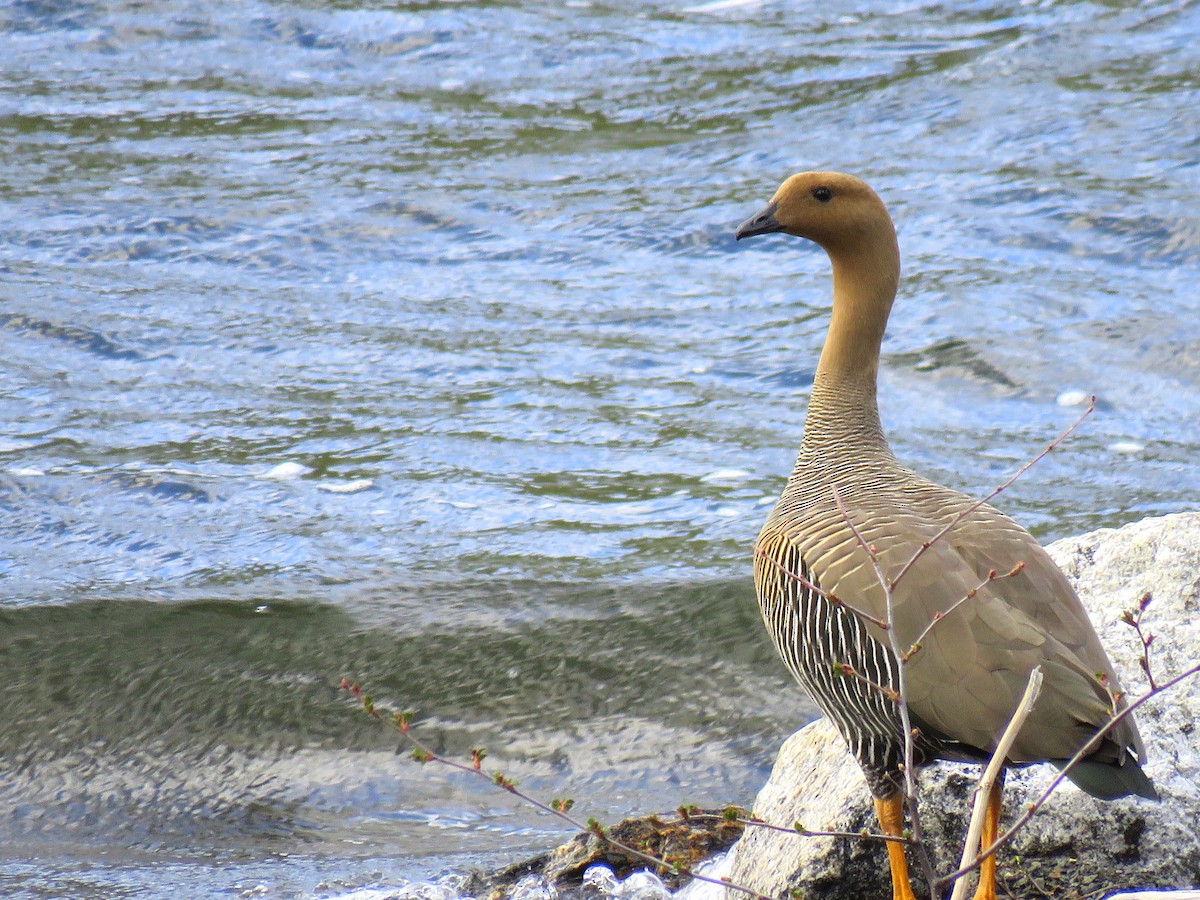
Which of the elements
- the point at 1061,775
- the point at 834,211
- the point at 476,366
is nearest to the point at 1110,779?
the point at 1061,775

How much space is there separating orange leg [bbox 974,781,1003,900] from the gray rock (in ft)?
0.85

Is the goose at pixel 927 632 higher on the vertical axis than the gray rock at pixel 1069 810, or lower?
higher

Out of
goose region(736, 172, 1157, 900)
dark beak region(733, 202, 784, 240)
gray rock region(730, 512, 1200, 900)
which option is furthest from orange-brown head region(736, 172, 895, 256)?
gray rock region(730, 512, 1200, 900)

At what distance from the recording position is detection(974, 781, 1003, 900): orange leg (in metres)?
3.67

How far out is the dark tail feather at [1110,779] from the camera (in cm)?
332

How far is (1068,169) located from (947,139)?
3.77 ft

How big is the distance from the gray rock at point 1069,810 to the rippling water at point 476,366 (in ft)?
4.51

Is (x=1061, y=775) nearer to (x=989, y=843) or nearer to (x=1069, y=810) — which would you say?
(x=989, y=843)

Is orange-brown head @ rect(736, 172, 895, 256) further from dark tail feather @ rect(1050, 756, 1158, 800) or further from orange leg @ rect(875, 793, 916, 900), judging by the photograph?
dark tail feather @ rect(1050, 756, 1158, 800)

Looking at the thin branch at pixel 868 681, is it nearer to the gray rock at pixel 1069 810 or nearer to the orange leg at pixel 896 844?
the orange leg at pixel 896 844

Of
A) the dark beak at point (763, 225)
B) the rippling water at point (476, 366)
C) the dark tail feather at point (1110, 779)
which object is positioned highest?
the dark beak at point (763, 225)

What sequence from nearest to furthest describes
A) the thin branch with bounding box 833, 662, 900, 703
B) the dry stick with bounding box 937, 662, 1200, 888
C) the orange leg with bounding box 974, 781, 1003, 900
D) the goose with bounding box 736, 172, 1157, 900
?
1. the dry stick with bounding box 937, 662, 1200, 888
2. the thin branch with bounding box 833, 662, 900, 703
3. the goose with bounding box 736, 172, 1157, 900
4. the orange leg with bounding box 974, 781, 1003, 900

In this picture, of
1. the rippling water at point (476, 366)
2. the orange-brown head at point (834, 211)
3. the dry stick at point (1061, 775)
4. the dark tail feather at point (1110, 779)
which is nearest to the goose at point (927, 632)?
the dark tail feather at point (1110, 779)

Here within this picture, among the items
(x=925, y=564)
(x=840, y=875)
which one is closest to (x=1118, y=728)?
(x=925, y=564)
